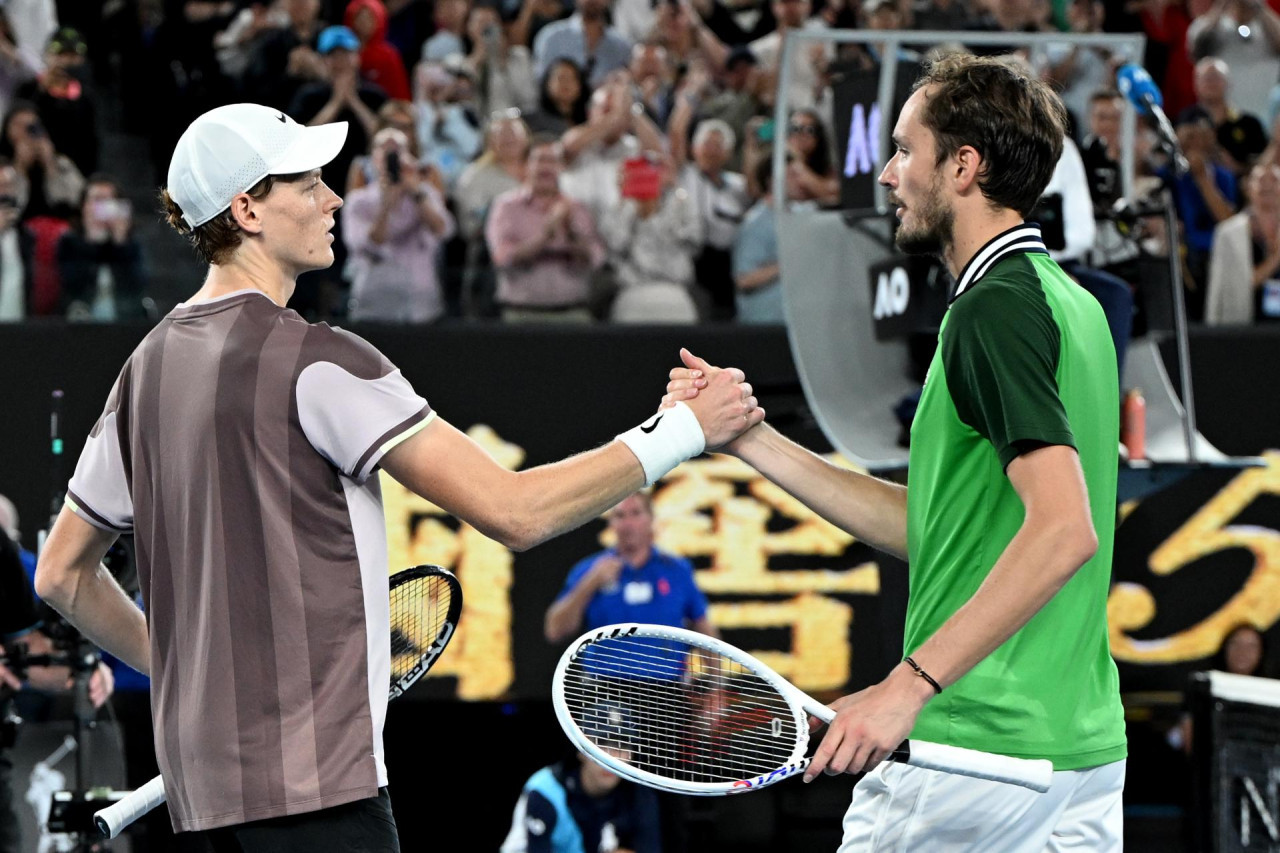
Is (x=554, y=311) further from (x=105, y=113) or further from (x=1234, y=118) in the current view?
(x=1234, y=118)

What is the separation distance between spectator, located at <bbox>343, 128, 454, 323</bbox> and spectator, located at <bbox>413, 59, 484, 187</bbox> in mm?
742

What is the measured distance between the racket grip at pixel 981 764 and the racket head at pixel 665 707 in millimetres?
272

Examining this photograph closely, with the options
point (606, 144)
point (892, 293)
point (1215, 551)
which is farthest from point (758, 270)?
point (1215, 551)

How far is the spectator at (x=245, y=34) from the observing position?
Result: 11.2 meters

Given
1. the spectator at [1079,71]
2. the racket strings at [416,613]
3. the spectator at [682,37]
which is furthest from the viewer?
the spectator at [682,37]

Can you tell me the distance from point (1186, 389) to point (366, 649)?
16.9 ft

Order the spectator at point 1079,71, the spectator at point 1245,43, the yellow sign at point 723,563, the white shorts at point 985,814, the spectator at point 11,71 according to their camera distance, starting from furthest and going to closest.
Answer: the spectator at point 1245,43, the spectator at point 11,71, the spectator at point 1079,71, the yellow sign at point 723,563, the white shorts at point 985,814

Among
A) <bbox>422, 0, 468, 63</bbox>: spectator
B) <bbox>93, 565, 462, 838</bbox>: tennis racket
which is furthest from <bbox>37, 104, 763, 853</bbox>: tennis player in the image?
<bbox>422, 0, 468, 63</bbox>: spectator

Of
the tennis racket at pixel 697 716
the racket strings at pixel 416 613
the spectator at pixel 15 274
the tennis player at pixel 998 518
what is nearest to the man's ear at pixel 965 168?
the tennis player at pixel 998 518

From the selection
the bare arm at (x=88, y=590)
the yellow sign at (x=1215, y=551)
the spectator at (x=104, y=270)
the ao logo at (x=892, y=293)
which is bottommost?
the yellow sign at (x=1215, y=551)

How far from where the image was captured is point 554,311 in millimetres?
8977

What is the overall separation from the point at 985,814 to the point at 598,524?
19.3 ft

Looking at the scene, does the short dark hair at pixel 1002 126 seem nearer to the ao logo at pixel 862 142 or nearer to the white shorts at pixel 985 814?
the white shorts at pixel 985 814

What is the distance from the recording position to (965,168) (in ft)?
10.5
